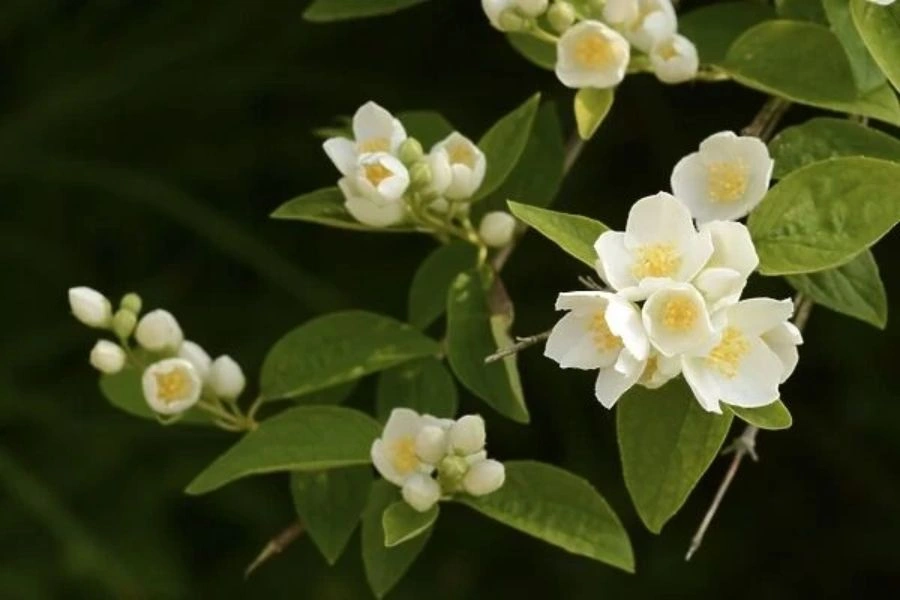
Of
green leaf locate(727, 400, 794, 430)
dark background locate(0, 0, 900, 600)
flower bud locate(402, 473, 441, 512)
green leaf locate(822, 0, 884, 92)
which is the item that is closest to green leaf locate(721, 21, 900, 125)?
green leaf locate(822, 0, 884, 92)

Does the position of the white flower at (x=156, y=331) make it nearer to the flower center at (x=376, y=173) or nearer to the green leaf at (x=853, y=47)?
the flower center at (x=376, y=173)

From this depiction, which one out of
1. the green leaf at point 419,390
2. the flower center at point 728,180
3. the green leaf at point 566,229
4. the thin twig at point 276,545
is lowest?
the thin twig at point 276,545

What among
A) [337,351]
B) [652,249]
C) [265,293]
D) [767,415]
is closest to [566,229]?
[652,249]

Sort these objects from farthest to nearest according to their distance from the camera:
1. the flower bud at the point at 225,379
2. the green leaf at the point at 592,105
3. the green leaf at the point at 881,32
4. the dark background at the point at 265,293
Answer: the dark background at the point at 265,293 < the flower bud at the point at 225,379 < the green leaf at the point at 592,105 < the green leaf at the point at 881,32

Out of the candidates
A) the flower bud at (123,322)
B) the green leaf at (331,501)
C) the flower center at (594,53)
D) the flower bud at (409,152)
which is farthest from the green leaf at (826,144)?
the flower bud at (123,322)

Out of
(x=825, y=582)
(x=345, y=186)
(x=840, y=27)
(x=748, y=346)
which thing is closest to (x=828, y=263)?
(x=748, y=346)

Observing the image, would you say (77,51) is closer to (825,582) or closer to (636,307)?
(825,582)

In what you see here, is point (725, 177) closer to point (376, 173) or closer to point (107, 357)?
point (376, 173)
